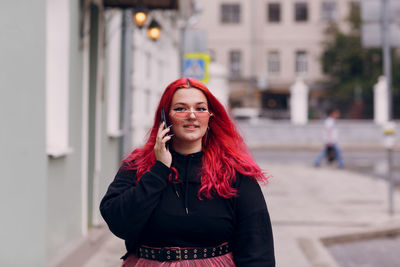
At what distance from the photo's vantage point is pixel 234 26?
155ft

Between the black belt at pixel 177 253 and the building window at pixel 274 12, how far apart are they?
150 feet

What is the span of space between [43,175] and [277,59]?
43.3 m

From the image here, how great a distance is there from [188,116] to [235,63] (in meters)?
45.5

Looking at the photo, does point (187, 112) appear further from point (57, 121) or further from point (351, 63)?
point (351, 63)

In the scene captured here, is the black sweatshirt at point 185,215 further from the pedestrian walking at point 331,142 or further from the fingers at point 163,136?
the pedestrian walking at point 331,142

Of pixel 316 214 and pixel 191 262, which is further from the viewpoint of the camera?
pixel 316 214

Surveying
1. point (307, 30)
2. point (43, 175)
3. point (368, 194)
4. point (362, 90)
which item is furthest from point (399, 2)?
point (307, 30)

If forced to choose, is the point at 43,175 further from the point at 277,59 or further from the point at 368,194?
the point at 277,59

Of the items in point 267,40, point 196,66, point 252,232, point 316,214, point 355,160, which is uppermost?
point 267,40

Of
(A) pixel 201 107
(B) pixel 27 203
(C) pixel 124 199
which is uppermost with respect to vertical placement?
(A) pixel 201 107

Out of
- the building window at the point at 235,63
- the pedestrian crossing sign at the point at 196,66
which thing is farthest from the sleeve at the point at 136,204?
the building window at the point at 235,63

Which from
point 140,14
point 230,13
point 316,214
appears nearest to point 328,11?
point 230,13

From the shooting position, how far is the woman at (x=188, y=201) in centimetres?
252

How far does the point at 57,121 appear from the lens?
659 centimetres
